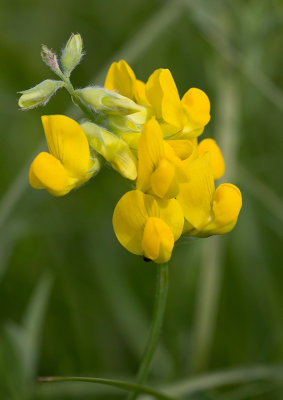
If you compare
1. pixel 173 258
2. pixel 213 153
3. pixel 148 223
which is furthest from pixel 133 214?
pixel 173 258

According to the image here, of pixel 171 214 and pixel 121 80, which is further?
pixel 121 80

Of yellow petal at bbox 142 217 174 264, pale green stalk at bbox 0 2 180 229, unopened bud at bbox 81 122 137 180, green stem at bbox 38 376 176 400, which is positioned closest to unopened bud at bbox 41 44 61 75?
unopened bud at bbox 81 122 137 180

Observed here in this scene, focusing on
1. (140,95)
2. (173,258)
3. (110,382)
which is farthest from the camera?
(173,258)

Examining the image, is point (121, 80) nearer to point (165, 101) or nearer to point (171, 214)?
point (165, 101)

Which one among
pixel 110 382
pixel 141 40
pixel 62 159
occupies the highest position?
pixel 141 40

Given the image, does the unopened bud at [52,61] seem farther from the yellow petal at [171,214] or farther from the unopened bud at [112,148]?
the yellow petal at [171,214]

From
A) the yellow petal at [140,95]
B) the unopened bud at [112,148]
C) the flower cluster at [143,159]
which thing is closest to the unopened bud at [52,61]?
the flower cluster at [143,159]
